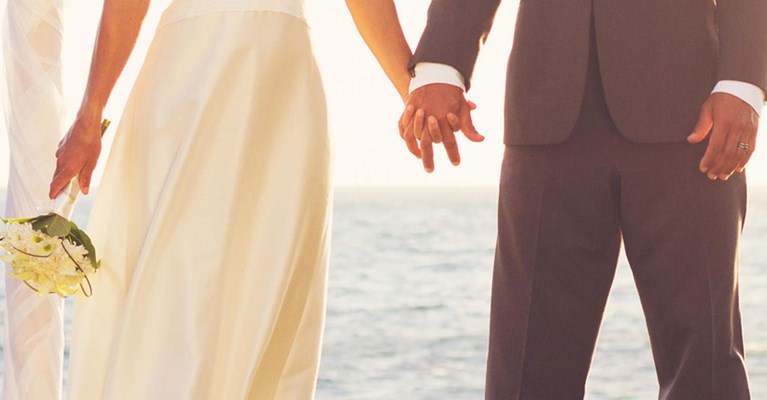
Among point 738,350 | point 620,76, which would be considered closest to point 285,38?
point 620,76

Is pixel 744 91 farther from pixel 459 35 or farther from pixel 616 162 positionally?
pixel 459 35

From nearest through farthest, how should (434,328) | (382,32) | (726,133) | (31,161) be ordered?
1. (726,133)
2. (382,32)
3. (31,161)
4. (434,328)

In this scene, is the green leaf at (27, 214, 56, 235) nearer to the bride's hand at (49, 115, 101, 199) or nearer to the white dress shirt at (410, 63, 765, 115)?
the bride's hand at (49, 115, 101, 199)

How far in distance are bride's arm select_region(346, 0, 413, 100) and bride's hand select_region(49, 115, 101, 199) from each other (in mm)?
630

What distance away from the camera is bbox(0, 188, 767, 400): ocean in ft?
29.9

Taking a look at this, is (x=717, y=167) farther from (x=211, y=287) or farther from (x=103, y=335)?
(x=103, y=335)

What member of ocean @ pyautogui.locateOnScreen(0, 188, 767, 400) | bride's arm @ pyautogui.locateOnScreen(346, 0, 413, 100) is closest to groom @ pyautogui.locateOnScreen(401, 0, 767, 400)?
bride's arm @ pyautogui.locateOnScreen(346, 0, 413, 100)

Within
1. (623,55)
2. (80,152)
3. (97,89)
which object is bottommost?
(80,152)

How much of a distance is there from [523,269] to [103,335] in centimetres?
89

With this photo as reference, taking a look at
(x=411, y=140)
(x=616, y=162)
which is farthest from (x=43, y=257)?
(x=616, y=162)

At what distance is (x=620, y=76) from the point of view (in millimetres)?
2354

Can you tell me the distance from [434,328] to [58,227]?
10.4 metres

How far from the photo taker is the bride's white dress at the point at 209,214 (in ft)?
7.93

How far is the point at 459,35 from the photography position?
2416 mm
